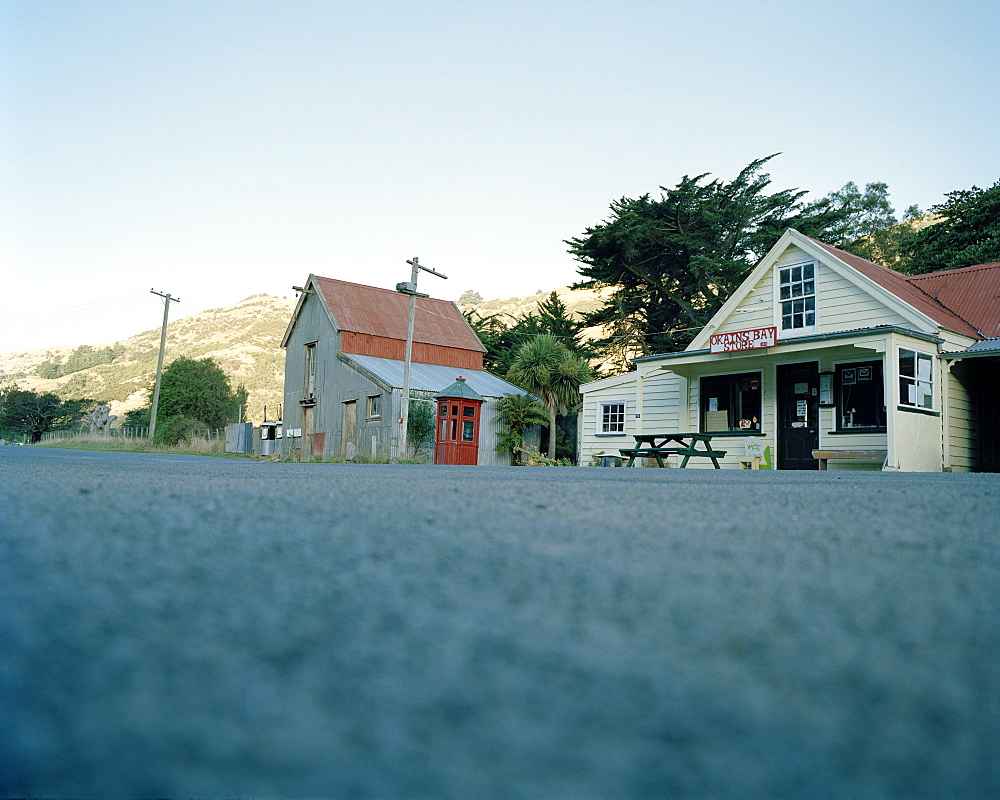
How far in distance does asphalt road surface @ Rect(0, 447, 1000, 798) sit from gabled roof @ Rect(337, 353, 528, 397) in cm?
1874

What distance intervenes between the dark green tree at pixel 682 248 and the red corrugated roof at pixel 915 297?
23.7 ft

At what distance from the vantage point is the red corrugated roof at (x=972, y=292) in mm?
13172

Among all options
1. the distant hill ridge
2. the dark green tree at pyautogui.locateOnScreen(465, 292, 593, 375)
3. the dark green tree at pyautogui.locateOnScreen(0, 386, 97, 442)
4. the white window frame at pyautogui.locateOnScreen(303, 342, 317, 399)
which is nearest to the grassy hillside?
the distant hill ridge

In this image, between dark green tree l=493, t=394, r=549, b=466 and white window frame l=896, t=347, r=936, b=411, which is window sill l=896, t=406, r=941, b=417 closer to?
white window frame l=896, t=347, r=936, b=411

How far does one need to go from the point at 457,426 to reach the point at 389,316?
8.33 metres

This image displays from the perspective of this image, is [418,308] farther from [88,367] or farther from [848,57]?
[88,367]

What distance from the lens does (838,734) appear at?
0.36 m

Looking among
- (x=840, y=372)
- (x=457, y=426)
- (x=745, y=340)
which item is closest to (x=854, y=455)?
(x=840, y=372)

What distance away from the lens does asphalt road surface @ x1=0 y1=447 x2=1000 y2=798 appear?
317 mm

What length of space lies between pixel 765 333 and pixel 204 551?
520 inches

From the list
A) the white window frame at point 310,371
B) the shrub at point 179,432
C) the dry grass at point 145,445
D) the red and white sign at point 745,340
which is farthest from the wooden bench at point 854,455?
the shrub at point 179,432

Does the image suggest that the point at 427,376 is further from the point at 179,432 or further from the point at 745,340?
the point at 179,432

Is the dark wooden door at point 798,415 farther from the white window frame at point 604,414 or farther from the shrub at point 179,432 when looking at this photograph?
the shrub at point 179,432

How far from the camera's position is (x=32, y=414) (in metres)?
40.8
